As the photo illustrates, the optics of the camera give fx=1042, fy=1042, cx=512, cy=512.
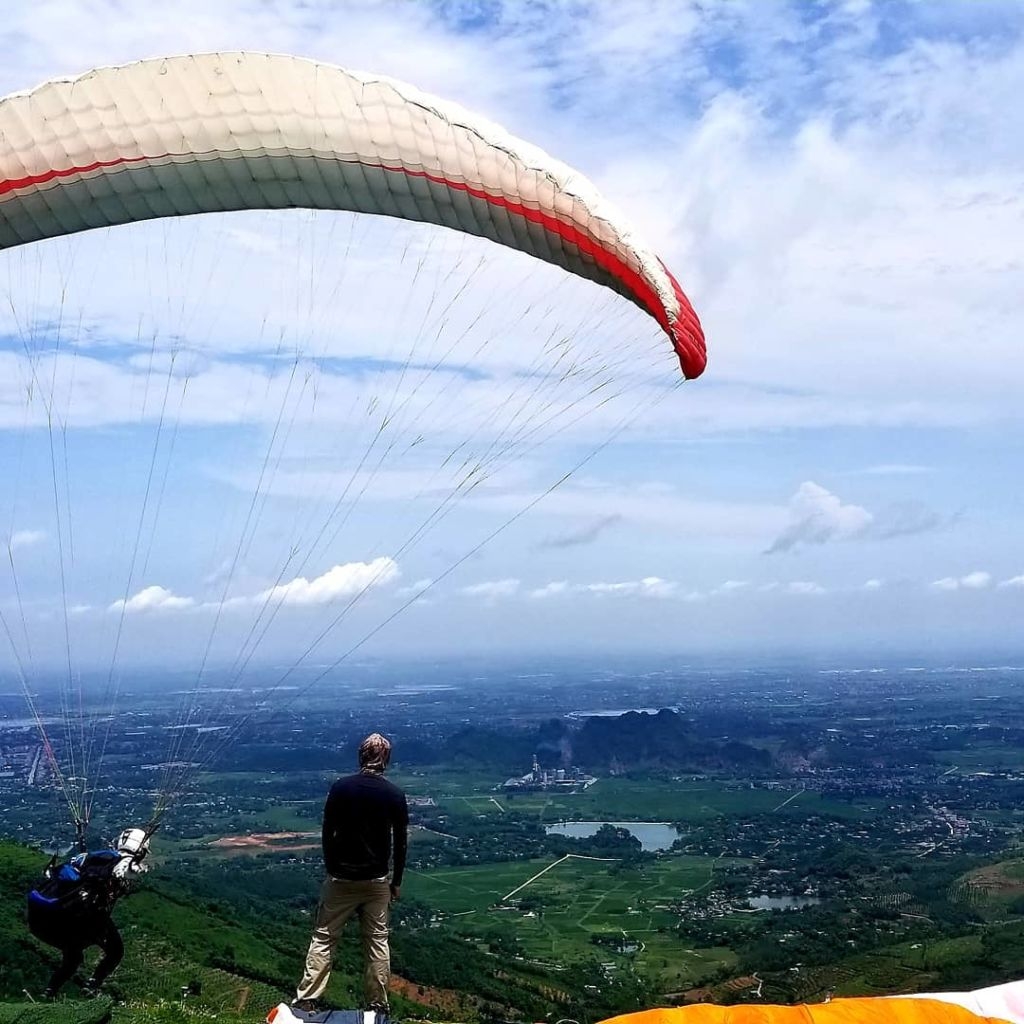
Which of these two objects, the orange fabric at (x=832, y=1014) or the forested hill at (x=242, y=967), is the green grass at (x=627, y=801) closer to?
the forested hill at (x=242, y=967)

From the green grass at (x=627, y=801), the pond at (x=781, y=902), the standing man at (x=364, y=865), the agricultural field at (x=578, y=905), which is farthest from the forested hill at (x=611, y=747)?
the standing man at (x=364, y=865)

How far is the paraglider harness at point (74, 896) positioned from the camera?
6328 mm

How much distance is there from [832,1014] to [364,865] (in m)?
2.75

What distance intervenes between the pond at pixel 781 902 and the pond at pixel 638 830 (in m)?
13.1

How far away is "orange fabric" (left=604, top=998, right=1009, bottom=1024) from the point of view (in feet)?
18.7

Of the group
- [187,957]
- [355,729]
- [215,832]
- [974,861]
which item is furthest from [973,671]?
[187,957]

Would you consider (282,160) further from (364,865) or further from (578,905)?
(578,905)

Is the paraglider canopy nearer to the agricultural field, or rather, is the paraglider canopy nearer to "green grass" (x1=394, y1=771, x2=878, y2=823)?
the agricultural field

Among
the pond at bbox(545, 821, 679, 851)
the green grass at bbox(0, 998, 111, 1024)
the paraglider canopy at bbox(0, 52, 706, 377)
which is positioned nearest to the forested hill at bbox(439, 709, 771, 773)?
the pond at bbox(545, 821, 679, 851)

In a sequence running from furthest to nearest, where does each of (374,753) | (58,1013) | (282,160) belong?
(282,160)
(374,753)
(58,1013)

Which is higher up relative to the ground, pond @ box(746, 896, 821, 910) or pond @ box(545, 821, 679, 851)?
pond @ box(746, 896, 821, 910)

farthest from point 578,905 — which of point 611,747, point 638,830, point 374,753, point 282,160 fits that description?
point 611,747

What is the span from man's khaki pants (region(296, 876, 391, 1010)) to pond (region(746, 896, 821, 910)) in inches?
1368

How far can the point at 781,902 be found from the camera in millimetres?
38906
